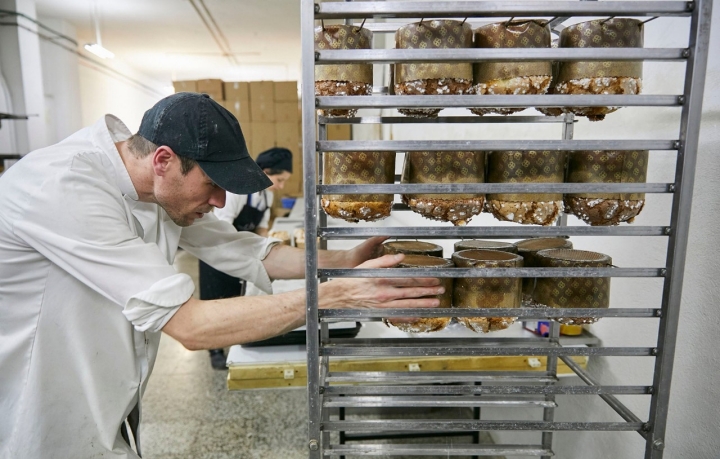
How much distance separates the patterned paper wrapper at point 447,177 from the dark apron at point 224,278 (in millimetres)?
2760

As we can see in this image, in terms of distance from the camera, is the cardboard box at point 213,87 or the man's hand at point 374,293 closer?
the man's hand at point 374,293

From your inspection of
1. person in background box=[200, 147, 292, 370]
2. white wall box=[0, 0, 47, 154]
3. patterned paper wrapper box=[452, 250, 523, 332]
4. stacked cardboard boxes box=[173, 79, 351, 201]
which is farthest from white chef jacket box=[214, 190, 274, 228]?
white wall box=[0, 0, 47, 154]

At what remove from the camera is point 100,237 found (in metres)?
0.99

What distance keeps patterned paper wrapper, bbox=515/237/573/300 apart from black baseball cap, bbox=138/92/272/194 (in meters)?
0.70

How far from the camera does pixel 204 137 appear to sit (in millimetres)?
1038

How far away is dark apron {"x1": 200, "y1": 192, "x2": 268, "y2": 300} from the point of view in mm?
3566

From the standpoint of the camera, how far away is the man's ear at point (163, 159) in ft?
3.47

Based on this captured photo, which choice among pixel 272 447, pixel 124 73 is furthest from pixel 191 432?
pixel 124 73

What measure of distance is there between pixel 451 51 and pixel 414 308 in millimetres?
504

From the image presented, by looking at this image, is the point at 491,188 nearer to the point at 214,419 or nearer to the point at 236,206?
the point at 214,419

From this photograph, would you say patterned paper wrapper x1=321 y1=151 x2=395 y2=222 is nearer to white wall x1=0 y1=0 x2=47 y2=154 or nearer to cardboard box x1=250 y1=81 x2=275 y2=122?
white wall x1=0 y1=0 x2=47 y2=154

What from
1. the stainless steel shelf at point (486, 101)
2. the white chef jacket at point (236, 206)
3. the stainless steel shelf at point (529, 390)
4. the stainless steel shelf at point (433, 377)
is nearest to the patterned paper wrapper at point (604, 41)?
the stainless steel shelf at point (486, 101)

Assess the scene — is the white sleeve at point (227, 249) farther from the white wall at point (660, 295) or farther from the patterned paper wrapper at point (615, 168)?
the white wall at point (660, 295)

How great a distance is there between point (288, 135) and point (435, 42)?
6759 millimetres
